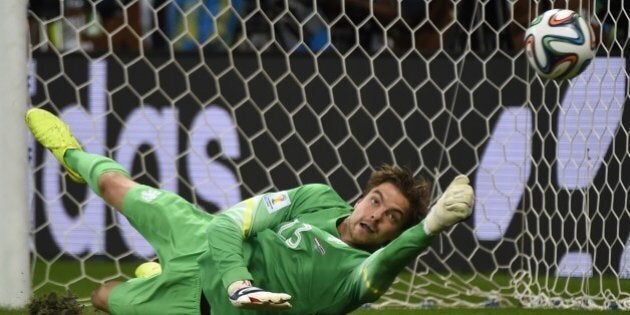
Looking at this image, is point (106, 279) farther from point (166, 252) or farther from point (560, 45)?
point (560, 45)

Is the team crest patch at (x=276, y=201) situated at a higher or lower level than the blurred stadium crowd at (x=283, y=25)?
lower

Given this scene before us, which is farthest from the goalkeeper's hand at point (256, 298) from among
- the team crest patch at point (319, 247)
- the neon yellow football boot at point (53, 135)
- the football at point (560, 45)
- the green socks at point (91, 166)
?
the football at point (560, 45)

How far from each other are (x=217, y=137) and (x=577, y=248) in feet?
7.85

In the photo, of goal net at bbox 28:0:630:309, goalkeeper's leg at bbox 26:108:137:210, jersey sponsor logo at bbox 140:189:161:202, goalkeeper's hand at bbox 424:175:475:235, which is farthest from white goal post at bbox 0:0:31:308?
goalkeeper's hand at bbox 424:175:475:235

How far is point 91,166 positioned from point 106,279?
6.61 feet

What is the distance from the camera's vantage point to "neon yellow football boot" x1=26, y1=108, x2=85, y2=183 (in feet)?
21.2

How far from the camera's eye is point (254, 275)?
5.47 m

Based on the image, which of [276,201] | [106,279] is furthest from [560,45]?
[106,279]

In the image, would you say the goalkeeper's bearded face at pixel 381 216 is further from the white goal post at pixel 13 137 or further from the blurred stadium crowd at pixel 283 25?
the blurred stadium crowd at pixel 283 25

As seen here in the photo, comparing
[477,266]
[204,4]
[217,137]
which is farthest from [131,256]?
[477,266]

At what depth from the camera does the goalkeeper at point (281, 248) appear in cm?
504

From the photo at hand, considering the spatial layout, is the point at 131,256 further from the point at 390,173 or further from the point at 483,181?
the point at 390,173

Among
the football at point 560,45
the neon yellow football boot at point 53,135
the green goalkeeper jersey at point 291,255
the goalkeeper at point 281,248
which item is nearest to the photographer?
the goalkeeper at point 281,248

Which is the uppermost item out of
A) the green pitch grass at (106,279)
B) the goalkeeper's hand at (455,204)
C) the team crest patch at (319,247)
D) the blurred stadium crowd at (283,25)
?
the blurred stadium crowd at (283,25)
